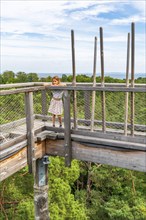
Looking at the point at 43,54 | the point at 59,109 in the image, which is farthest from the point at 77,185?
the point at 59,109

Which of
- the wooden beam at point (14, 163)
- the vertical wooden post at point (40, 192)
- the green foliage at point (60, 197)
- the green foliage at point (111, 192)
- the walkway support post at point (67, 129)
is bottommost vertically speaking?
the green foliage at point (111, 192)

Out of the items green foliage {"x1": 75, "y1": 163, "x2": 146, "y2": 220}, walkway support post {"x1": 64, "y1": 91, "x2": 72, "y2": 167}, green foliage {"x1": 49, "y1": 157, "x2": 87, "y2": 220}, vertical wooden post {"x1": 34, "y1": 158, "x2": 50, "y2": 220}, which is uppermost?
walkway support post {"x1": 64, "y1": 91, "x2": 72, "y2": 167}

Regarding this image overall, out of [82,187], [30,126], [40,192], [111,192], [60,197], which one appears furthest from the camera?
[82,187]

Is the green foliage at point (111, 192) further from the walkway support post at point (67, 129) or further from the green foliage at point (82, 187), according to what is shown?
the walkway support post at point (67, 129)

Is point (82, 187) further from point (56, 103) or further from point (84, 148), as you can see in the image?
point (84, 148)

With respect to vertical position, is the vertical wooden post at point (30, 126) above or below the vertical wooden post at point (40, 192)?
above

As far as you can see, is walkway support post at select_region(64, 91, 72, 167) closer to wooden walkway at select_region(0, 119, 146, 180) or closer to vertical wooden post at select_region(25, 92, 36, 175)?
wooden walkway at select_region(0, 119, 146, 180)

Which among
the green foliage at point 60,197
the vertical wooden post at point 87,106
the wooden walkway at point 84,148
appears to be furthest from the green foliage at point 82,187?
the wooden walkway at point 84,148

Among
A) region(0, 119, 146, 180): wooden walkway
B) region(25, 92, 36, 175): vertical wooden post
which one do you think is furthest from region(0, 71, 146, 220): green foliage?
region(25, 92, 36, 175): vertical wooden post

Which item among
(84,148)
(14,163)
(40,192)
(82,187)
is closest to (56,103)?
(84,148)

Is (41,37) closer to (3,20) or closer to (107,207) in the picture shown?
(3,20)

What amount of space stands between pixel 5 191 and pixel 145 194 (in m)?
5.93

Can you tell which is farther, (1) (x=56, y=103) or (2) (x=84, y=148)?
(1) (x=56, y=103)

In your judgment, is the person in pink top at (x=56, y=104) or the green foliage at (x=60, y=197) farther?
the green foliage at (x=60, y=197)
